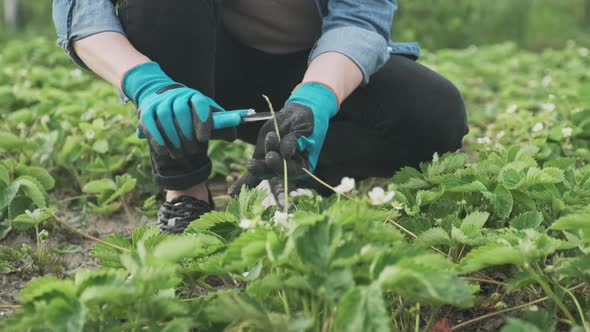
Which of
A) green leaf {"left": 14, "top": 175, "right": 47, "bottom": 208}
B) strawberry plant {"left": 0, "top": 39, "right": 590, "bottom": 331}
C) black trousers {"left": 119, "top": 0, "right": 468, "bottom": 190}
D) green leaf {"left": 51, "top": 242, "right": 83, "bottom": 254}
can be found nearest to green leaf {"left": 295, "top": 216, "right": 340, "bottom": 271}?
strawberry plant {"left": 0, "top": 39, "right": 590, "bottom": 331}

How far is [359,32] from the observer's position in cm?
177

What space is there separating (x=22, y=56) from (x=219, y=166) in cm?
268

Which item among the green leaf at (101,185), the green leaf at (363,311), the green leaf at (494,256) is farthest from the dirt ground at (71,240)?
the green leaf at (494,256)

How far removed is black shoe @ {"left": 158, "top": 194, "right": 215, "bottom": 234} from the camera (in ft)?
6.03

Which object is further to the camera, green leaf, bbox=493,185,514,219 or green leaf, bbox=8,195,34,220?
green leaf, bbox=8,195,34,220

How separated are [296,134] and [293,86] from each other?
55cm

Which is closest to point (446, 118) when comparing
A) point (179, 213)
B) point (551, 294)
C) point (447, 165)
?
point (447, 165)

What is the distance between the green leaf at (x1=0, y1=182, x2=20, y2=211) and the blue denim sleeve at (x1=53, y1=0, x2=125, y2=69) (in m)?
0.40

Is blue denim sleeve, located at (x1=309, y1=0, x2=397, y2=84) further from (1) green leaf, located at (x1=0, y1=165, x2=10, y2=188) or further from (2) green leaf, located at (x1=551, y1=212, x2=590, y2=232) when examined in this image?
(1) green leaf, located at (x1=0, y1=165, x2=10, y2=188)

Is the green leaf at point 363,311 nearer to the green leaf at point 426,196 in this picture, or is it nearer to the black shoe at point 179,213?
the green leaf at point 426,196

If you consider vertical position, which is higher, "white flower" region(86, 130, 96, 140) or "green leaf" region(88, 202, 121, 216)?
"white flower" region(86, 130, 96, 140)

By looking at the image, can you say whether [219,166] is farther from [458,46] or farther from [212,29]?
[458,46]

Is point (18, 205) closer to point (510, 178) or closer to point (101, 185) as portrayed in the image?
point (101, 185)

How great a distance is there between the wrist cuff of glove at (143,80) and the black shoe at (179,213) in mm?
334
